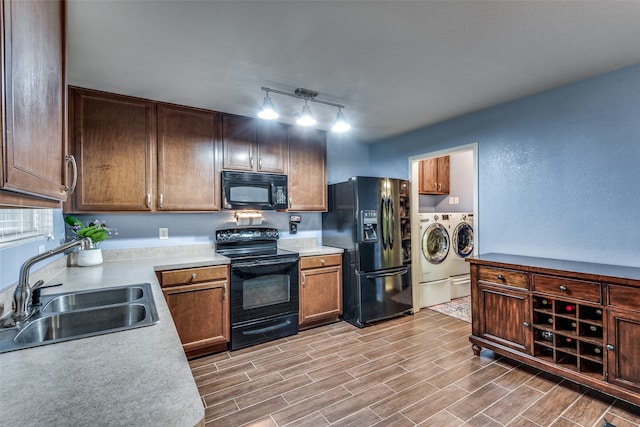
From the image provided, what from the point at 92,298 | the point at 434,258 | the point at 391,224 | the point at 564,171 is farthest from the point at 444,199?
the point at 92,298

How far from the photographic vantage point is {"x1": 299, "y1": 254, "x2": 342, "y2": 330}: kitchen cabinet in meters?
3.32

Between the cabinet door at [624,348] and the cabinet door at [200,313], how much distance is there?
113 inches

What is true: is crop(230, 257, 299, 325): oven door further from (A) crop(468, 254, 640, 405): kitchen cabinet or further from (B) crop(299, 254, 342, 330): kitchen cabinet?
(A) crop(468, 254, 640, 405): kitchen cabinet

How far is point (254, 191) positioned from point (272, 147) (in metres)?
0.55

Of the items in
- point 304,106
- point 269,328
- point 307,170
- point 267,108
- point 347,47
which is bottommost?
point 269,328

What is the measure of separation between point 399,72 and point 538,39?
0.84m

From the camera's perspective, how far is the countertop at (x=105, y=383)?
0.68 m

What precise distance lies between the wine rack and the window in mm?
3426

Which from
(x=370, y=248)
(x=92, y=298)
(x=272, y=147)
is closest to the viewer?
(x=92, y=298)

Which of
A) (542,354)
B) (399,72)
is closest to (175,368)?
(399,72)

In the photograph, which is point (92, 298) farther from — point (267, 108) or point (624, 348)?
point (624, 348)

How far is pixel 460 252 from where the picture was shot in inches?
179

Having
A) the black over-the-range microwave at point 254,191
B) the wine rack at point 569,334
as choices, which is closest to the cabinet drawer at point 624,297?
the wine rack at point 569,334

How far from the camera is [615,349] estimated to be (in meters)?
1.96
